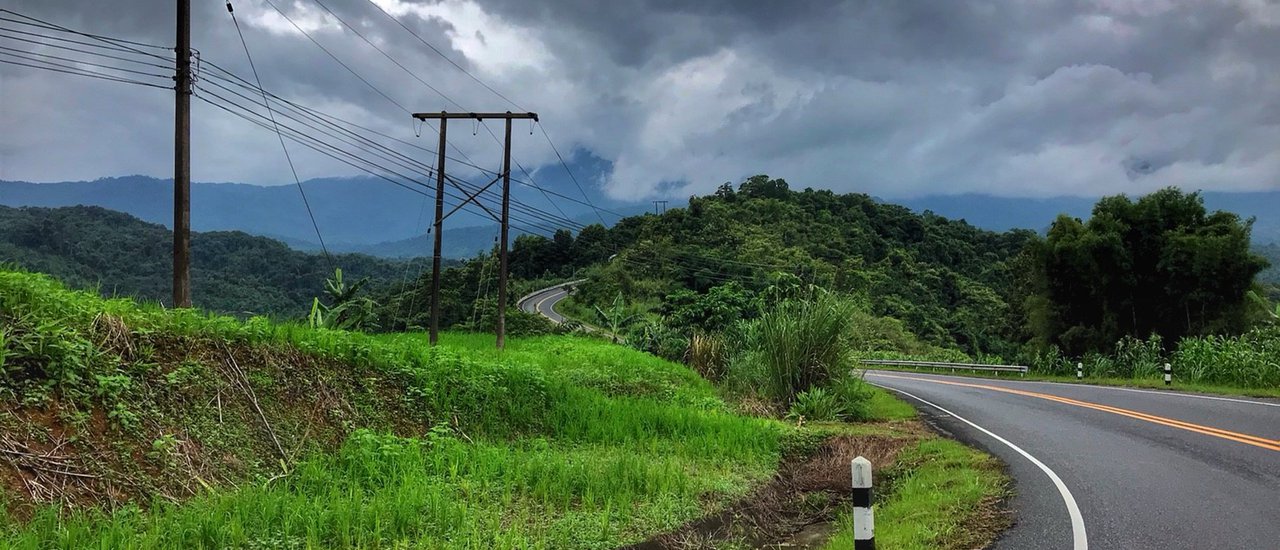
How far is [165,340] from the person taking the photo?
25.1ft

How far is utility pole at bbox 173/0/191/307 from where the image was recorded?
36.5 ft

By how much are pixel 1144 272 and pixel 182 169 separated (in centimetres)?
3204

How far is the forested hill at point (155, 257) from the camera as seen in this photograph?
27.9 meters

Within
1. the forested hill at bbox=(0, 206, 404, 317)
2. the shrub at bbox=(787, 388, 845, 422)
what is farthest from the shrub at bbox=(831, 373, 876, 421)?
the forested hill at bbox=(0, 206, 404, 317)

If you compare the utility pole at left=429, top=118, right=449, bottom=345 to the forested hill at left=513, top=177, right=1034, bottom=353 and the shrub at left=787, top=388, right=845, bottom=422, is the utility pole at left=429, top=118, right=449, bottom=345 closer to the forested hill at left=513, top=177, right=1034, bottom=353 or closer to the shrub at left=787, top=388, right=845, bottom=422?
the shrub at left=787, top=388, right=845, bottom=422

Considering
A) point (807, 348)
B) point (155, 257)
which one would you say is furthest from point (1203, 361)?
point (155, 257)

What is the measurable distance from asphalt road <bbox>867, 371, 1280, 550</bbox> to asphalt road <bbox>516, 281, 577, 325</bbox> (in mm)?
44554

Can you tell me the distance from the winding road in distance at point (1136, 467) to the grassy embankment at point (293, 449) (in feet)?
4.30

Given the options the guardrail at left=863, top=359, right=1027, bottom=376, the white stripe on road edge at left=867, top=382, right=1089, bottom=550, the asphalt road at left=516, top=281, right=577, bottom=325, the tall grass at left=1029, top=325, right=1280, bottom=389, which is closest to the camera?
the white stripe on road edge at left=867, top=382, right=1089, bottom=550

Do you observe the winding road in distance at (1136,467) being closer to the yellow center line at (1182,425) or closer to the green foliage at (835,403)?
the yellow center line at (1182,425)

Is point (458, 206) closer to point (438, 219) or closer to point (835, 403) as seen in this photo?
point (438, 219)

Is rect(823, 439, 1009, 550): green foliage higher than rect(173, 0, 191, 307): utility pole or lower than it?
lower

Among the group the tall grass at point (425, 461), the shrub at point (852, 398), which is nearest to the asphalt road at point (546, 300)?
the shrub at point (852, 398)

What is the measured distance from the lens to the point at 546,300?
64.5 meters
